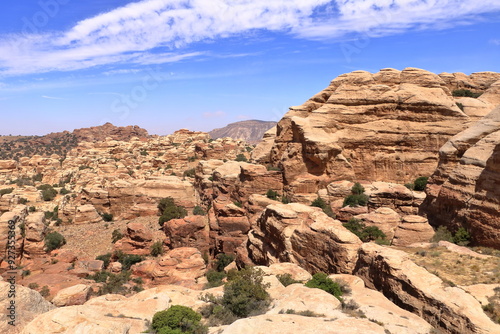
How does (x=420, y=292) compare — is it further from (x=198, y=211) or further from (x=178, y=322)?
(x=198, y=211)

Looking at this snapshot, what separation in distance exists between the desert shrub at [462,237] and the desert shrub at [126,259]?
22.8 m

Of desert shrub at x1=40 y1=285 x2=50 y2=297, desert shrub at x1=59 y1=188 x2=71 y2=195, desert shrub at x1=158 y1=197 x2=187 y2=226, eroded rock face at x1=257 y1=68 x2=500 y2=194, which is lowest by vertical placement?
desert shrub at x1=40 y1=285 x2=50 y2=297

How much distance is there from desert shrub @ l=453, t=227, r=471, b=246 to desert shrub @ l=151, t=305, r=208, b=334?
51.4ft

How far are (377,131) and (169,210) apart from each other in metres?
23.9

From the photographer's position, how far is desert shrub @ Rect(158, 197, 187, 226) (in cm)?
3288

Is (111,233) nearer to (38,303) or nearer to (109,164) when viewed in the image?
(38,303)

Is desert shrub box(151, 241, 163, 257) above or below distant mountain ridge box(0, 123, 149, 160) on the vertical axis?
below

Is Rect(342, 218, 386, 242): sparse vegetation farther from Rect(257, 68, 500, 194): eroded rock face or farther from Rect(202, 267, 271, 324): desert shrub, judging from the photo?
Rect(257, 68, 500, 194): eroded rock face

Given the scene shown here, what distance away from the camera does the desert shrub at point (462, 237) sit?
18333 millimetres

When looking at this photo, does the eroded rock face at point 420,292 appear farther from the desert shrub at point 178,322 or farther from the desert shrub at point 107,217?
the desert shrub at point 107,217

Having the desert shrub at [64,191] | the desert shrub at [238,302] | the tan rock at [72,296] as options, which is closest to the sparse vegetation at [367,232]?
the desert shrub at [238,302]

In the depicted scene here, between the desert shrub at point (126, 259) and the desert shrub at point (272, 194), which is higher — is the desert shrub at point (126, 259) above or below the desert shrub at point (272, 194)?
below

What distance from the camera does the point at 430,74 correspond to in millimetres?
35906

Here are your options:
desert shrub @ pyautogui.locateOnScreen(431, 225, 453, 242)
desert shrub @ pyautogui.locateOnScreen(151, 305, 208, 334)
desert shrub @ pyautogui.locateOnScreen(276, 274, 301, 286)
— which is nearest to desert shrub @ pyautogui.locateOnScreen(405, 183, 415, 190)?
desert shrub @ pyautogui.locateOnScreen(431, 225, 453, 242)
